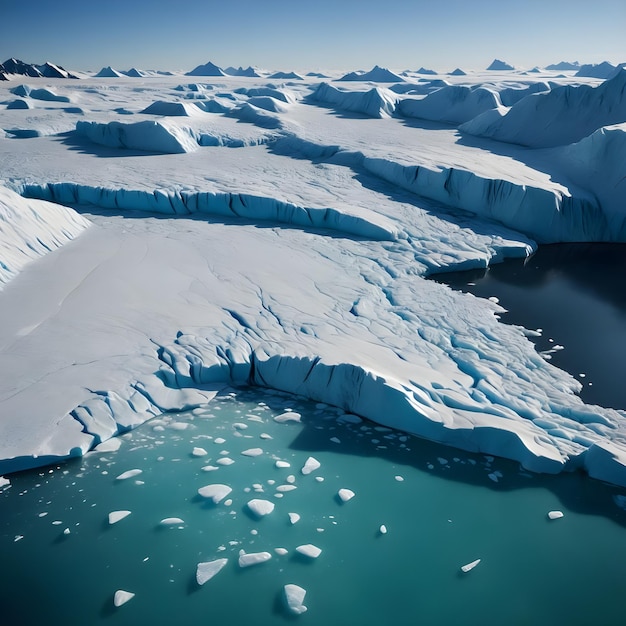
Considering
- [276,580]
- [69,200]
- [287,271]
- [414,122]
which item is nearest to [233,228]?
[287,271]

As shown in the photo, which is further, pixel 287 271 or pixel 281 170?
pixel 281 170

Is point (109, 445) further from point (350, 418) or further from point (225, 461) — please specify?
point (350, 418)

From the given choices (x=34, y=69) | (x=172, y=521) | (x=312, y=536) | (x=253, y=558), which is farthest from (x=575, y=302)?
(x=34, y=69)

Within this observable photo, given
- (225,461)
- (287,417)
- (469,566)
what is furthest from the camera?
(287,417)

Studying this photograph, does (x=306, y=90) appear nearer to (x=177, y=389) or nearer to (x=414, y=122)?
(x=414, y=122)

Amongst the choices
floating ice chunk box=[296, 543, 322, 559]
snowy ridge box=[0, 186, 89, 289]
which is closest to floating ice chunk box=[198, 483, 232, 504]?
floating ice chunk box=[296, 543, 322, 559]

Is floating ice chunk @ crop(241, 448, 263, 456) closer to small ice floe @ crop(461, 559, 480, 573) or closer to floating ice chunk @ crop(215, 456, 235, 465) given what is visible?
floating ice chunk @ crop(215, 456, 235, 465)

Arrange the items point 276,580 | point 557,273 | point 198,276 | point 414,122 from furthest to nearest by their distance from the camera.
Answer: point 414,122, point 557,273, point 198,276, point 276,580

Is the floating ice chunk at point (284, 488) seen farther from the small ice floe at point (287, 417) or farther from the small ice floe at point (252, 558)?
the small ice floe at point (287, 417)
